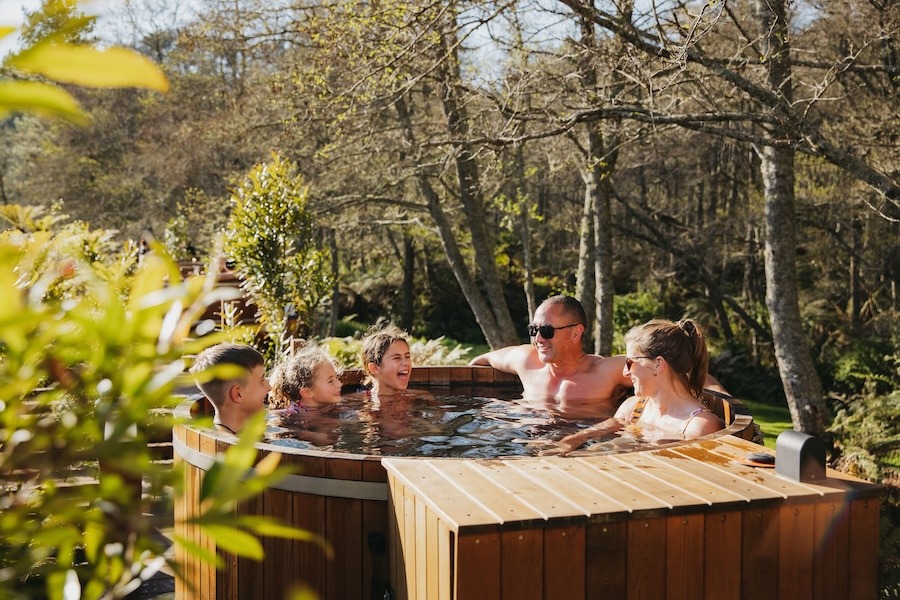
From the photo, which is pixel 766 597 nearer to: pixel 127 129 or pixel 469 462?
pixel 469 462

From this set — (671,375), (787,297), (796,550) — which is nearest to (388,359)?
(671,375)

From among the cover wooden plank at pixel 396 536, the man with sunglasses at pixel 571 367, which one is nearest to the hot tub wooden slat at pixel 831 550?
the cover wooden plank at pixel 396 536

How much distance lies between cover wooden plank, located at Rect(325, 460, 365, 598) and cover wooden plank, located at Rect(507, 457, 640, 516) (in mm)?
710

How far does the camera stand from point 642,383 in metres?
4.50

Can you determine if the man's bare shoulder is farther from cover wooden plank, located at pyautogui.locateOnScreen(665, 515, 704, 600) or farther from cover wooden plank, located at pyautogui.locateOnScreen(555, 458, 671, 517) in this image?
cover wooden plank, located at pyautogui.locateOnScreen(665, 515, 704, 600)

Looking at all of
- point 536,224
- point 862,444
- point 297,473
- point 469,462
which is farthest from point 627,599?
point 536,224

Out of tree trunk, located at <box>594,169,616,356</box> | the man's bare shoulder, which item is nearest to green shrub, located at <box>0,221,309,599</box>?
the man's bare shoulder

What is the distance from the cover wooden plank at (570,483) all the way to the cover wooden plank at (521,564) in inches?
6.5

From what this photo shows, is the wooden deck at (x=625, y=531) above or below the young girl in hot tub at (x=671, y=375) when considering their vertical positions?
below

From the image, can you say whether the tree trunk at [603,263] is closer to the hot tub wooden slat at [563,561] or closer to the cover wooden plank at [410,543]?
the cover wooden plank at [410,543]

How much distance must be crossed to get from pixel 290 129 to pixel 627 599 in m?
9.71

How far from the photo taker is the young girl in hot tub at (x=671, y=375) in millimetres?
4426

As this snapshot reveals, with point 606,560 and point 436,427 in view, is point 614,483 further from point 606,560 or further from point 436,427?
point 436,427

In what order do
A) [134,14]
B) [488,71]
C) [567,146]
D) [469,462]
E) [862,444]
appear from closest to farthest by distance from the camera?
[469,462]
[862,444]
[488,71]
[567,146]
[134,14]
